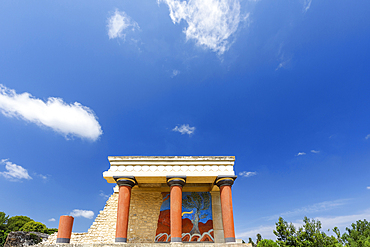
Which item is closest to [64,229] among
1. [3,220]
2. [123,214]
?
[123,214]

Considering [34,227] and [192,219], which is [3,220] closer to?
[34,227]

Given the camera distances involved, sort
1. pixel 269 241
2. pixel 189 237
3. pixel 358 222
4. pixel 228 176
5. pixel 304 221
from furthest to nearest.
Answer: pixel 269 241 < pixel 358 222 < pixel 304 221 < pixel 189 237 < pixel 228 176

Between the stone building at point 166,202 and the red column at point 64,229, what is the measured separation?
232 centimetres

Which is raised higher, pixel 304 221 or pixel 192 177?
pixel 192 177

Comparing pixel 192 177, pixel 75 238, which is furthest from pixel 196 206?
pixel 75 238

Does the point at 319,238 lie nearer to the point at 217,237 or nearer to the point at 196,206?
the point at 217,237

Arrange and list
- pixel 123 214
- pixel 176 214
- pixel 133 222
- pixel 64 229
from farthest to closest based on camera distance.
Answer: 1. pixel 133 222
2. pixel 176 214
3. pixel 123 214
4. pixel 64 229

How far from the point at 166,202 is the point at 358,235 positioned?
16.8 meters

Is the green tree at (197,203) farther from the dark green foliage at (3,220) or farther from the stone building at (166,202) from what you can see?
the dark green foliage at (3,220)

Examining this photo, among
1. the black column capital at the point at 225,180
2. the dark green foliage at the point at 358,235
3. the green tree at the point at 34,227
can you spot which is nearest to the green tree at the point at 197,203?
the black column capital at the point at 225,180

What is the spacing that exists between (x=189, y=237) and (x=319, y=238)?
30.2ft

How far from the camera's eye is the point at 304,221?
15.9m

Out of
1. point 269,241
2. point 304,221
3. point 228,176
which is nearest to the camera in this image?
point 228,176

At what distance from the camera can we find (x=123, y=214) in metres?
11.3
